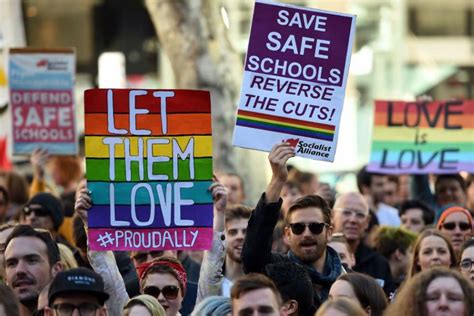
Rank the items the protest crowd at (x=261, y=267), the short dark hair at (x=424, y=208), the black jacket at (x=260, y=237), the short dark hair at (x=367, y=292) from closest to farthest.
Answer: the protest crowd at (x=261, y=267) < the short dark hair at (x=367, y=292) < the black jacket at (x=260, y=237) < the short dark hair at (x=424, y=208)

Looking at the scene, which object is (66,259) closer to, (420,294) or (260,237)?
(260,237)

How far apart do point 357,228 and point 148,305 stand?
4.27 meters

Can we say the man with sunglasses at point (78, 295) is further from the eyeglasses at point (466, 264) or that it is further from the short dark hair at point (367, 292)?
the eyeglasses at point (466, 264)

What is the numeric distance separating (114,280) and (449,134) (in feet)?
21.4

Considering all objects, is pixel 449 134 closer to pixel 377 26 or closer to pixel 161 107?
pixel 161 107

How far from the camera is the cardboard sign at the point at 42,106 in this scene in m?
16.0

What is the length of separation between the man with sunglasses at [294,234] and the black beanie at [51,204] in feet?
8.95

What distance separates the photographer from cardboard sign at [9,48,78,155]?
52.5 ft

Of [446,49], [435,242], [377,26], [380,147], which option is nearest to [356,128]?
[377,26]

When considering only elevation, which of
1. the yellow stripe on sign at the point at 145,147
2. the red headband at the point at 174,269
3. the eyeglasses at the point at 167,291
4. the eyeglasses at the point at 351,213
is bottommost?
the eyeglasses at the point at 167,291

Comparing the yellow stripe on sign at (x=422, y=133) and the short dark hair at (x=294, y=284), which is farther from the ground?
the yellow stripe on sign at (x=422, y=133)

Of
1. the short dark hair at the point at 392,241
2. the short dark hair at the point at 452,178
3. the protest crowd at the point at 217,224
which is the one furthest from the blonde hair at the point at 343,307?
the short dark hair at the point at 452,178

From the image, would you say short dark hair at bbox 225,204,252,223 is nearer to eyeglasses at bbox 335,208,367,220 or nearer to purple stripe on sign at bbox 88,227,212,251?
eyeglasses at bbox 335,208,367,220

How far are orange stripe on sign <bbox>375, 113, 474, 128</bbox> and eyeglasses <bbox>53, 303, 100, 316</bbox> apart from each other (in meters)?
7.77
